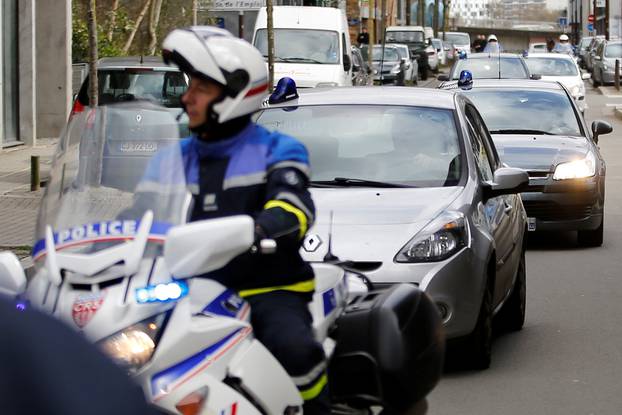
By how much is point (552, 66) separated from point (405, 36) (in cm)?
3103

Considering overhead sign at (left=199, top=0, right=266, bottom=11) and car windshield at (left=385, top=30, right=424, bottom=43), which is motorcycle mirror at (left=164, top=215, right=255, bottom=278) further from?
car windshield at (left=385, top=30, right=424, bottom=43)

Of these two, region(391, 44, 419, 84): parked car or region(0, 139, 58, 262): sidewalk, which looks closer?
region(0, 139, 58, 262): sidewalk

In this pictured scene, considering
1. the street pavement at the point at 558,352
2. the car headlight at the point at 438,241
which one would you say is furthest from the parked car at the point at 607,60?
the car headlight at the point at 438,241

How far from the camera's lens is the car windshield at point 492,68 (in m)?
25.5

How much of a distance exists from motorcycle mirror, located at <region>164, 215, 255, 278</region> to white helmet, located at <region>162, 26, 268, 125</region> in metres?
0.66

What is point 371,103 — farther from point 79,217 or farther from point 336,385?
point 79,217

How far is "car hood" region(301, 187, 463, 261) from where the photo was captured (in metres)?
7.48

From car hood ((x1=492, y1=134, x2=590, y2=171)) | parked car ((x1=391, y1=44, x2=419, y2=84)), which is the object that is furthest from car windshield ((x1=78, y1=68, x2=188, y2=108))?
parked car ((x1=391, y1=44, x2=419, y2=84))

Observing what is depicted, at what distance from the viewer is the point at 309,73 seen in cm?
2727

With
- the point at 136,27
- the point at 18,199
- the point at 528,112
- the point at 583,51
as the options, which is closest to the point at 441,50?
the point at 583,51

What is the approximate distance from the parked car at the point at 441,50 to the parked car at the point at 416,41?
420 centimetres

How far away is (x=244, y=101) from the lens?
166 inches

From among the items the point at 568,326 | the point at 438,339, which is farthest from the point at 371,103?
the point at 438,339

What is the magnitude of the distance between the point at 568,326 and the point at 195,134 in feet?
17.4
